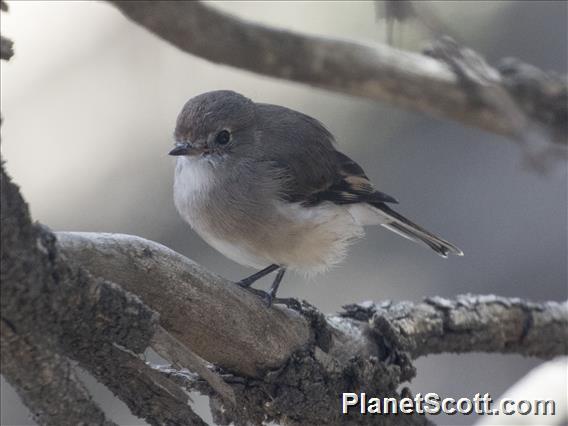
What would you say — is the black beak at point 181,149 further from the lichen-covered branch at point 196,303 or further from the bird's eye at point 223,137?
the lichen-covered branch at point 196,303

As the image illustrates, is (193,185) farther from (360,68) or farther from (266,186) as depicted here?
(360,68)

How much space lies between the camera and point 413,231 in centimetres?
476

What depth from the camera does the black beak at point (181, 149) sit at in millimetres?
3996

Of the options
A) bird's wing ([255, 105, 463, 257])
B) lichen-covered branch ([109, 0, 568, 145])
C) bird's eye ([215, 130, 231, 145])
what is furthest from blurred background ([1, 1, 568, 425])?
lichen-covered branch ([109, 0, 568, 145])

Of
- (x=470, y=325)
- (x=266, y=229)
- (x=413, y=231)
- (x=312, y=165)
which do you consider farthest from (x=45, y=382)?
(x=413, y=231)

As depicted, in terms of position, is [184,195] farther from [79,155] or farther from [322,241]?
[79,155]

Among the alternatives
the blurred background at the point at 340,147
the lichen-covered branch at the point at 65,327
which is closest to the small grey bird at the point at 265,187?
the lichen-covered branch at the point at 65,327

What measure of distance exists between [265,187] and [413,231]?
3.28 feet

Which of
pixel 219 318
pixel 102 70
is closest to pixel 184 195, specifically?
pixel 219 318

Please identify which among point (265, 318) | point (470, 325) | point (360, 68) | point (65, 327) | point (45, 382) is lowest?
point (45, 382)

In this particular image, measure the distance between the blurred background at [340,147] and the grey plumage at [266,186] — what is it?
1.67 m

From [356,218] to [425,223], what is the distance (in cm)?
166

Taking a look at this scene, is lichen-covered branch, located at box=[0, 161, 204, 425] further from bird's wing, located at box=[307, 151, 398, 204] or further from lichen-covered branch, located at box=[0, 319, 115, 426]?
bird's wing, located at box=[307, 151, 398, 204]

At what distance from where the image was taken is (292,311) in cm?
366
